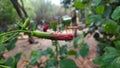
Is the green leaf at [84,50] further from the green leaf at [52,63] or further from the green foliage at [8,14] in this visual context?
the green foliage at [8,14]

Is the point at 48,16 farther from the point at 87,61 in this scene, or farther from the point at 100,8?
the point at 100,8

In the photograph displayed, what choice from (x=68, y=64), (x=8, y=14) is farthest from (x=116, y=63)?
(x=8, y=14)

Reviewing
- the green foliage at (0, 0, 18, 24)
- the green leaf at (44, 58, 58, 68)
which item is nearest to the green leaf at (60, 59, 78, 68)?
the green leaf at (44, 58, 58, 68)

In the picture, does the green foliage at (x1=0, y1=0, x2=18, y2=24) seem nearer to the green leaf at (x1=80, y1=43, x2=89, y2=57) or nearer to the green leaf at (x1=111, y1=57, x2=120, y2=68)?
the green leaf at (x1=80, y1=43, x2=89, y2=57)

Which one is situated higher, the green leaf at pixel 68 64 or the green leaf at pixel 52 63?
the green leaf at pixel 68 64

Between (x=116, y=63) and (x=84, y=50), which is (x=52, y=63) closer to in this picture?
(x=84, y=50)

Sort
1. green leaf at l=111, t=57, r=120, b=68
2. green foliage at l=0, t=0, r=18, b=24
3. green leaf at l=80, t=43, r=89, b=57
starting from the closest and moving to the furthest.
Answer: green leaf at l=111, t=57, r=120, b=68 → green leaf at l=80, t=43, r=89, b=57 → green foliage at l=0, t=0, r=18, b=24

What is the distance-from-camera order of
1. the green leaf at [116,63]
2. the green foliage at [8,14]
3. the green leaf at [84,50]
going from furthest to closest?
Answer: the green foliage at [8,14] → the green leaf at [84,50] → the green leaf at [116,63]

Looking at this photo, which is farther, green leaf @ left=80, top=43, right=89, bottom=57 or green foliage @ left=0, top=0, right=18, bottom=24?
green foliage @ left=0, top=0, right=18, bottom=24

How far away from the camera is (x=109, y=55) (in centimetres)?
101

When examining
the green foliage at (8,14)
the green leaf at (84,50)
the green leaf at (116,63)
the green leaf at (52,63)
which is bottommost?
the green foliage at (8,14)

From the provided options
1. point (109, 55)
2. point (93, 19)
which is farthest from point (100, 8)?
point (109, 55)

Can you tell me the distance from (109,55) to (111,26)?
217 mm

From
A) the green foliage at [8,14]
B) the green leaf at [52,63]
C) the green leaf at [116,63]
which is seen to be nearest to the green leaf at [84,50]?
the green leaf at [52,63]
